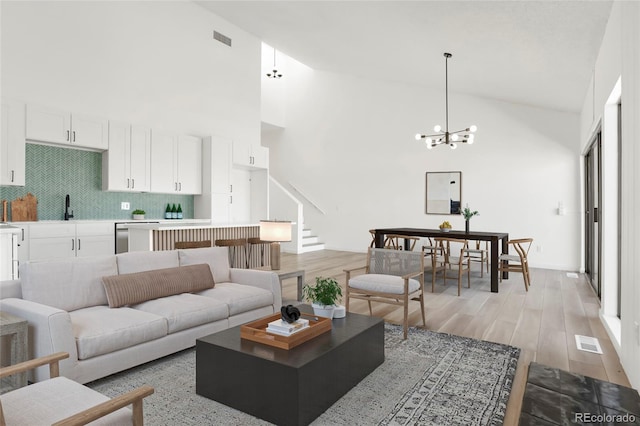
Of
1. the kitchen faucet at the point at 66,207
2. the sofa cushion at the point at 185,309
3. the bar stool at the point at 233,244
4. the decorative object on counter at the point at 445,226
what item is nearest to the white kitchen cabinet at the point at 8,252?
the kitchen faucet at the point at 66,207

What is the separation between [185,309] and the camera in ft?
→ 10.0

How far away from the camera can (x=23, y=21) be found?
5.32m

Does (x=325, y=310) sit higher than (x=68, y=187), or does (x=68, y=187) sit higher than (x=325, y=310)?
(x=68, y=187)

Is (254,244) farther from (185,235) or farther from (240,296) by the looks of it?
(240,296)

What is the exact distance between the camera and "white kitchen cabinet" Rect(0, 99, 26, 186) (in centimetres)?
493

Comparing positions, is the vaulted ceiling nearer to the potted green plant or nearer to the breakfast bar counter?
the potted green plant

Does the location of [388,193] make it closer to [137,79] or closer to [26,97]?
[137,79]

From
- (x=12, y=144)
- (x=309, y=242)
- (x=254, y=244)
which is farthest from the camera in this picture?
(x=309, y=242)

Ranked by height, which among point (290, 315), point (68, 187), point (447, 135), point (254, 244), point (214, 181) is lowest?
point (290, 315)

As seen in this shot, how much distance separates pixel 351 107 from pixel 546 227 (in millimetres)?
5275

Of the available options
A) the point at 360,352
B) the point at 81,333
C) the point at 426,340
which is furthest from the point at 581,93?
the point at 81,333

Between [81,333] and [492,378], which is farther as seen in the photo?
[492,378]

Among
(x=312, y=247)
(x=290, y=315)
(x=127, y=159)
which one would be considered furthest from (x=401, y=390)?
(x=312, y=247)

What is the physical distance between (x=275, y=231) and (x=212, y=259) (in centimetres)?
70
